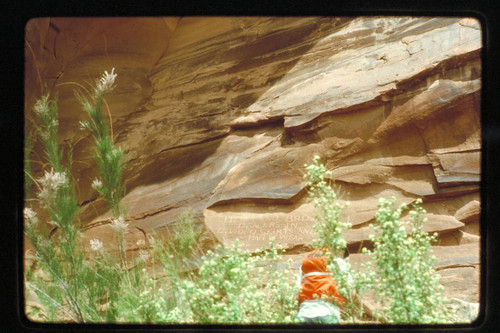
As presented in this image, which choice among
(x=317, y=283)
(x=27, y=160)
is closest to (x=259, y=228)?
(x=317, y=283)

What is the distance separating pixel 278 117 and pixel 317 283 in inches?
90.5

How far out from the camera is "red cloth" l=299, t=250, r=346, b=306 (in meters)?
2.86

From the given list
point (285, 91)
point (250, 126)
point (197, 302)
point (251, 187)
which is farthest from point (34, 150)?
point (285, 91)

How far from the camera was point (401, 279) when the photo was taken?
8.76 feet

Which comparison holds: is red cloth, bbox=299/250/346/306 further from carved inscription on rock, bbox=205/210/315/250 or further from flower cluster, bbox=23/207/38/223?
flower cluster, bbox=23/207/38/223

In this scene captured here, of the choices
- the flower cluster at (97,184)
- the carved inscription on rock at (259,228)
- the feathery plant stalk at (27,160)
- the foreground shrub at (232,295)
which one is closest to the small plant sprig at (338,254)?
the foreground shrub at (232,295)

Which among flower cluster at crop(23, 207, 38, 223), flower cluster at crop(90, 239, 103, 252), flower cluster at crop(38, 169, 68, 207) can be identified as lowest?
flower cluster at crop(90, 239, 103, 252)

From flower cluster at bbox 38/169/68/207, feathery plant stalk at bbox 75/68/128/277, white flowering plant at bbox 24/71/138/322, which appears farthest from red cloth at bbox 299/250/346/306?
flower cluster at bbox 38/169/68/207

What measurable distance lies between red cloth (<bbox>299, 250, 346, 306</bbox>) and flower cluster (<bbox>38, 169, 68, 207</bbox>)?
2.01 metres

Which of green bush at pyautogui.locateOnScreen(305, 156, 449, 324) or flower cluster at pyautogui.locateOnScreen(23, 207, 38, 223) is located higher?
flower cluster at pyautogui.locateOnScreen(23, 207, 38, 223)

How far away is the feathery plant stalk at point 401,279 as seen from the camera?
8.48 ft

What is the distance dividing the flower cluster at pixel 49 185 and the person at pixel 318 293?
201cm

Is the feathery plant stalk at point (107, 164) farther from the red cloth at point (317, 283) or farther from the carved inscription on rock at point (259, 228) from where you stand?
the red cloth at point (317, 283)
